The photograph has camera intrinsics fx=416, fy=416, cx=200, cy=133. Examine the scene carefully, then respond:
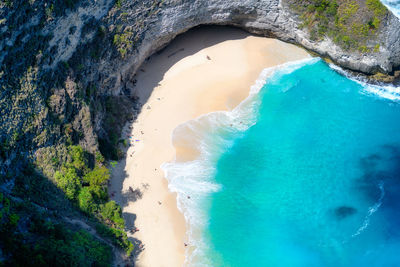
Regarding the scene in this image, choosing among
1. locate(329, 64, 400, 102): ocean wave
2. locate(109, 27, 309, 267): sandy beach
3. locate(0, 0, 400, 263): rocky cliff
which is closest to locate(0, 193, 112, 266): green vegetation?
locate(0, 0, 400, 263): rocky cliff

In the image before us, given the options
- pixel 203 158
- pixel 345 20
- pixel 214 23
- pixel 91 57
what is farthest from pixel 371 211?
pixel 91 57

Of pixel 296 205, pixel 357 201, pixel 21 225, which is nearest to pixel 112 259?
pixel 21 225

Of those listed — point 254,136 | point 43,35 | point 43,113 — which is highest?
point 43,35

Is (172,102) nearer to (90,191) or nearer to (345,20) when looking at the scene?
(90,191)

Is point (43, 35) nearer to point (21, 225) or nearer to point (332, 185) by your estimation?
point (21, 225)

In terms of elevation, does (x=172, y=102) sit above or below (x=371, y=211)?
above

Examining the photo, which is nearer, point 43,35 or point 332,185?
point 43,35

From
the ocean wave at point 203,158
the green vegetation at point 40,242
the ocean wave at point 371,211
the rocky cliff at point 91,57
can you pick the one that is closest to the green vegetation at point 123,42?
the rocky cliff at point 91,57

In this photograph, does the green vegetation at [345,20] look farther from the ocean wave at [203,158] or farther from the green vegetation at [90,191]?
the green vegetation at [90,191]
